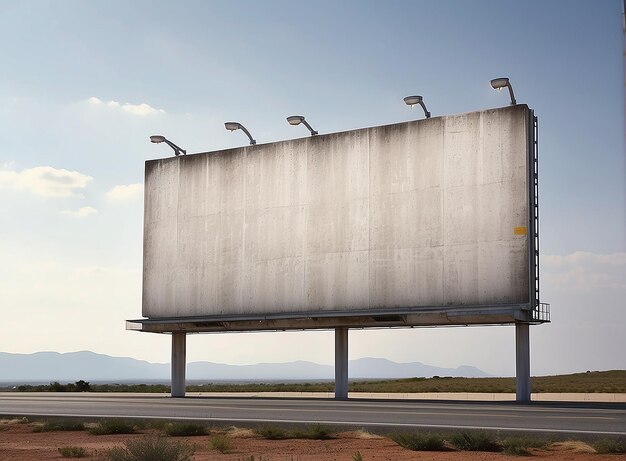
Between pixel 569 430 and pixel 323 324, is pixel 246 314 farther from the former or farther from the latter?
pixel 569 430

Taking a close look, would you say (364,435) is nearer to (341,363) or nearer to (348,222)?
(341,363)

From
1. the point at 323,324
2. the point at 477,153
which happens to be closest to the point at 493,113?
the point at 477,153

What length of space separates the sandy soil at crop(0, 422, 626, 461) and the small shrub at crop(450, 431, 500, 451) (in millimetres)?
581

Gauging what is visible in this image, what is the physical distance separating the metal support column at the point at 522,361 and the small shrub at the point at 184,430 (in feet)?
61.7

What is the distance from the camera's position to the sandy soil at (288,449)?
1695 centimetres

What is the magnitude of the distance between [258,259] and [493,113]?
46.3 ft

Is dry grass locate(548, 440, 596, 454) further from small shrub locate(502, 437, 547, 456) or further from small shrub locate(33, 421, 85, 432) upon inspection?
small shrub locate(33, 421, 85, 432)

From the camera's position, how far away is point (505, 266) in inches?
1517

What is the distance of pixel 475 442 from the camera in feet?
59.5

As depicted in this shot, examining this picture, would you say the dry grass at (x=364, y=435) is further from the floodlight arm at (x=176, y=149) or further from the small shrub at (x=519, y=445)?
the floodlight arm at (x=176, y=149)

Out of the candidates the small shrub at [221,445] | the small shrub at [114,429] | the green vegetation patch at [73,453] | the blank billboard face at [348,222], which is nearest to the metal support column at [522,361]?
the blank billboard face at [348,222]

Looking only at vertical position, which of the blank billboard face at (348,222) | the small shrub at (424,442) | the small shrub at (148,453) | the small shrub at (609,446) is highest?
the blank billboard face at (348,222)

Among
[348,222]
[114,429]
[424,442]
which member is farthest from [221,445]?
[348,222]

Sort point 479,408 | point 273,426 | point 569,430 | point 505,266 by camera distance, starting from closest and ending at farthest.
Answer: point 569,430
point 273,426
point 479,408
point 505,266
